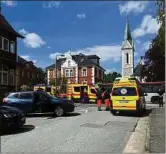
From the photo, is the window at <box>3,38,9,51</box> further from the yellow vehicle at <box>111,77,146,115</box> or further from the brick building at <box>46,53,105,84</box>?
the brick building at <box>46,53,105,84</box>

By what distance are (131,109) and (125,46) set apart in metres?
93.4

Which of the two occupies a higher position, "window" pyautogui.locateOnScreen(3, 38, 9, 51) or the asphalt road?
"window" pyautogui.locateOnScreen(3, 38, 9, 51)

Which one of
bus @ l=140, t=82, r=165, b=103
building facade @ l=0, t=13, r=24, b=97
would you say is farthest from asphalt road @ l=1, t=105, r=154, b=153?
bus @ l=140, t=82, r=165, b=103

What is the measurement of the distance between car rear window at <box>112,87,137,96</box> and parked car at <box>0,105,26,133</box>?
29.1 ft

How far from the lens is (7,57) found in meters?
40.9

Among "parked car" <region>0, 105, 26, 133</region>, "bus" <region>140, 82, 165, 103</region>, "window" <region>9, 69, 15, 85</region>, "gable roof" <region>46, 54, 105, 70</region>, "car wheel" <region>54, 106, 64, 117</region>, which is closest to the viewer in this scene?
"parked car" <region>0, 105, 26, 133</region>

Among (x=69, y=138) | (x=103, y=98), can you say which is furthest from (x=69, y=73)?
(x=69, y=138)

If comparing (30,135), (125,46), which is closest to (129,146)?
(30,135)

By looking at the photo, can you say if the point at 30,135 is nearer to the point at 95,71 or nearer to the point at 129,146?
the point at 129,146

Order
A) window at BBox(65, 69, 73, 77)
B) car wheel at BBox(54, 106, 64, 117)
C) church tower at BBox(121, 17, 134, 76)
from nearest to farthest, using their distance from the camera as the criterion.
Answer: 1. car wheel at BBox(54, 106, 64, 117)
2. window at BBox(65, 69, 73, 77)
3. church tower at BBox(121, 17, 134, 76)

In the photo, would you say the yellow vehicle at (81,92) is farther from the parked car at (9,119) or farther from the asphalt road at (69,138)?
the parked car at (9,119)

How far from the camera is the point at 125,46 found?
373ft

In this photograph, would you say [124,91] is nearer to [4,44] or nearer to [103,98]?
[103,98]

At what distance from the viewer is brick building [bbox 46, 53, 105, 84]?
3873 inches
